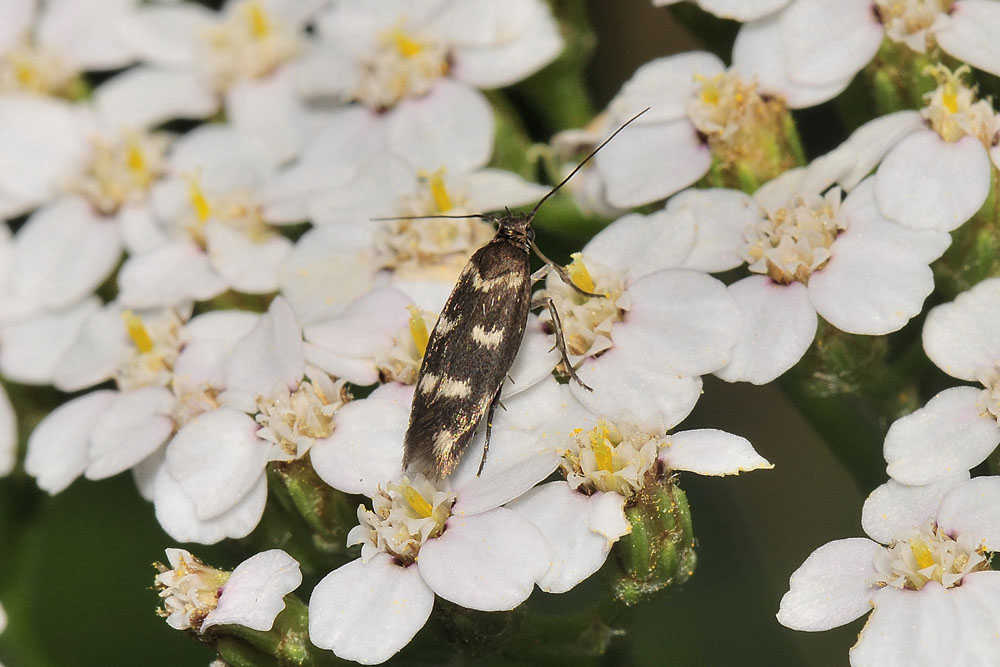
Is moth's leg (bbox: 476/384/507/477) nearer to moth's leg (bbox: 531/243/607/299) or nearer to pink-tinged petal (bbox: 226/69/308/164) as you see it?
moth's leg (bbox: 531/243/607/299)

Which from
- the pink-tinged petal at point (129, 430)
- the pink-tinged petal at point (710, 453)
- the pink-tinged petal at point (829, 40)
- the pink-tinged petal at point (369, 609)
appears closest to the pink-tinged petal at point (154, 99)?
the pink-tinged petal at point (129, 430)

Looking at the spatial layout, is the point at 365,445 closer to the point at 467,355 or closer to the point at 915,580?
the point at 467,355

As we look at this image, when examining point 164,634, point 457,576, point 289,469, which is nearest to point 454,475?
point 457,576

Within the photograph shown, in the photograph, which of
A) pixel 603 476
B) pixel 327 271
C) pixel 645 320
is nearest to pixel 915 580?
pixel 603 476

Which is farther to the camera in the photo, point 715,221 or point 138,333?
point 138,333

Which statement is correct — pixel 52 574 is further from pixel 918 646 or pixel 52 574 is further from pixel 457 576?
pixel 918 646

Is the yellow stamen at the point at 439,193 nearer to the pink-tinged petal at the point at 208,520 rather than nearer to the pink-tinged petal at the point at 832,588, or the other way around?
the pink-tinged petal at the point at 208,520

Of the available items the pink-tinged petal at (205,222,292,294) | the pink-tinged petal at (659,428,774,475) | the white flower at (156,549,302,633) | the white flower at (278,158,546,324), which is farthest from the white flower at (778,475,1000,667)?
the pink-tinged petal at (205,222,292,294)

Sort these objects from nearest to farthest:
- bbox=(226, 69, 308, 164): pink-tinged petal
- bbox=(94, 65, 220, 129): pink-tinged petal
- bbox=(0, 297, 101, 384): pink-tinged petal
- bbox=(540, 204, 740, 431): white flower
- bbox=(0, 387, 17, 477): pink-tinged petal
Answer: bbox=(540, 204, 740, 431): white flower → bbox=(0, 387, 17, 477): pink-tinged petal → bbox=(0, 297, 101, 384): pink-tinged petal → bbox=(226, 69, 308, 164): pink-tinged petal → bbox=(94, 65, 220, 129): pink-tinged petal
